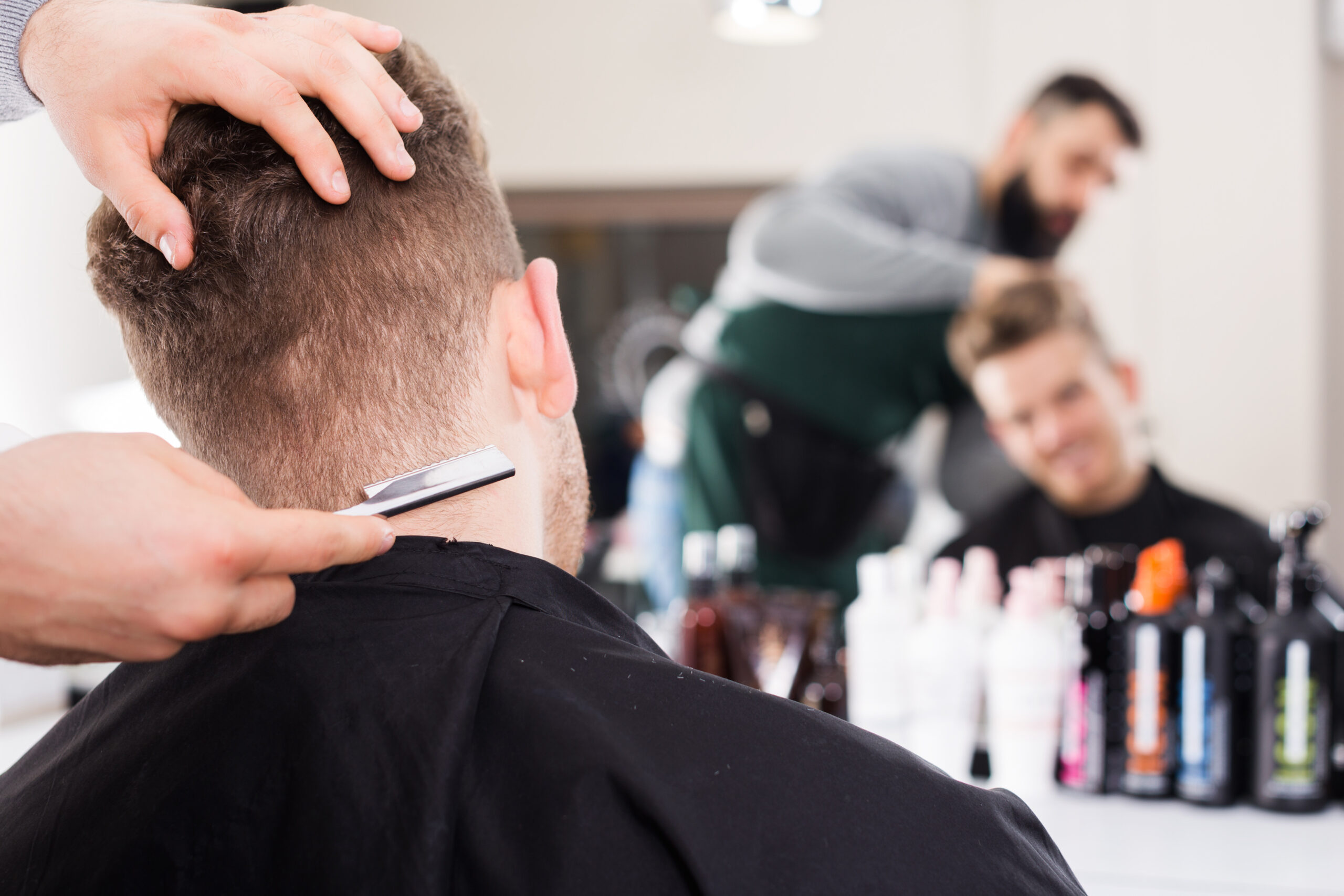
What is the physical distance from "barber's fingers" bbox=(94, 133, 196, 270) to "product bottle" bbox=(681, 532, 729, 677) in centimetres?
111

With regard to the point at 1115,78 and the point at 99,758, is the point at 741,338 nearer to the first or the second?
the point at 1115,78

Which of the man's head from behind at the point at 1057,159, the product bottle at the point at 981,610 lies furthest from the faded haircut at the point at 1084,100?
the product bottle at the point at 981,610

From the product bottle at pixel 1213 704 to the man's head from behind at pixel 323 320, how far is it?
1.05m

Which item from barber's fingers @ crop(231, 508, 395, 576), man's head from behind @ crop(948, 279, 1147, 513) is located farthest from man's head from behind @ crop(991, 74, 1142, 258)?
barber's fingers @ crop(231, 508, 395, 576)

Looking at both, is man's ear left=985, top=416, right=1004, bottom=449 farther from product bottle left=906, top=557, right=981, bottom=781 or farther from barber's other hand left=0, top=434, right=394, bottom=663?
barber's other hand left=0, top=434, right=394, bottom=663

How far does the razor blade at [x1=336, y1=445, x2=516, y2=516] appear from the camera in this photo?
2.39ft

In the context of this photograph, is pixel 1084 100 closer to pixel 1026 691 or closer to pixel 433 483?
pixel 1026 691

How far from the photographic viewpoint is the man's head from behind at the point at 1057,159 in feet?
7.61

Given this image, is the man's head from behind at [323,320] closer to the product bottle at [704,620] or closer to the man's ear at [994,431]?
the product bottle at [704,620]

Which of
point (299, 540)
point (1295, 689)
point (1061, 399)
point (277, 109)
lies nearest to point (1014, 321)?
point (1061, 399)

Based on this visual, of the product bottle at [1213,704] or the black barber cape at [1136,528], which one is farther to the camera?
the black barber cape at [1136,528]

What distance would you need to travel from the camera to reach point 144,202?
0.70m

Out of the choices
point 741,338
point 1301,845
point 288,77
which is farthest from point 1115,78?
point 288,77

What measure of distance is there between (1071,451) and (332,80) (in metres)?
1.99
